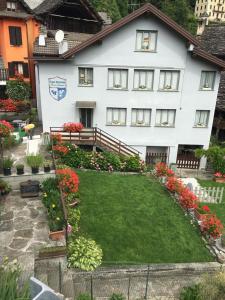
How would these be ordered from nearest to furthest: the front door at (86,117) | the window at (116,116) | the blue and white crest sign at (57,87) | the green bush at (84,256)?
the green bush at (84,256) → the blue and white crest sign at (57,87) → the front door at (86,117) → the window at (116,116)

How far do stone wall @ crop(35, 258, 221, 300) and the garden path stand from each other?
694 mm

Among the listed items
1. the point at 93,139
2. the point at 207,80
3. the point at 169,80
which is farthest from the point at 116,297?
the point at 207,80

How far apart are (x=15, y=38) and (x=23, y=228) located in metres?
25.9

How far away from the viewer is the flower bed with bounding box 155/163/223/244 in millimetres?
13820

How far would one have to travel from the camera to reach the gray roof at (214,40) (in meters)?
34.1

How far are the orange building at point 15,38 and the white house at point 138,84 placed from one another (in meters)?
10.7

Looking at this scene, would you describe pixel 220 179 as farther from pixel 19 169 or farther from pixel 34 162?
pixel 19 169

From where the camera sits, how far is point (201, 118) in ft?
82.8

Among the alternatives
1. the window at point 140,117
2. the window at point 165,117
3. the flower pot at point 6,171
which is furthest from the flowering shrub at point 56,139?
the window at point 165,117

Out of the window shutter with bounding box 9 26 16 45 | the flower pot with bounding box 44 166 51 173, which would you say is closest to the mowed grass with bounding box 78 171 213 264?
the flower pot with bounding box 44 166 51 173

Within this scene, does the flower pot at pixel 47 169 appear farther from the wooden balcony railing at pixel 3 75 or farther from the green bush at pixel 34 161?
the wooden balcony railing at pixel 3 75

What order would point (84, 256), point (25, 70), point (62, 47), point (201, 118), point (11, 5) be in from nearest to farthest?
point (84, 256) < point (62, 47) < point (201, 118) < point (11, 5) < point (25, 70)

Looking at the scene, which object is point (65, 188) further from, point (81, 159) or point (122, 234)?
point (81, 159)

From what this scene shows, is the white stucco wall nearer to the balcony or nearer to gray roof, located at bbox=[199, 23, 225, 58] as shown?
the balcony
